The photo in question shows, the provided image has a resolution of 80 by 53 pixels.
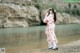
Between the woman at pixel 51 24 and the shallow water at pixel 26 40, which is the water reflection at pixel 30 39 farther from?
the woman at pixel 51 24

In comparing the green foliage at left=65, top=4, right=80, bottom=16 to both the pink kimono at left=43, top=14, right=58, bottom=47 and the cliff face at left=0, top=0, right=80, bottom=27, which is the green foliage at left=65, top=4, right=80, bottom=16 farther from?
the pink kimono at left=43, top=14, right=58, bottom=47

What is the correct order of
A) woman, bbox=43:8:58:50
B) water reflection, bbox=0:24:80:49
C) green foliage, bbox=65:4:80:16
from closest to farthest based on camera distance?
woman, bbox=43:8:58:50, water reflection, bbox=0:24:80:49, green foliage, bbox=65:4:80:16

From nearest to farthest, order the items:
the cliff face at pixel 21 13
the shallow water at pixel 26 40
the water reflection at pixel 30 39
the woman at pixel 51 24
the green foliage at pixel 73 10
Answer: the woman at pixel 51 24, the shallow water at pixel 26 40, the water reflection at pixel 30 39, the cliff face at pixel 21 13, the green foliage at pixel 73 10

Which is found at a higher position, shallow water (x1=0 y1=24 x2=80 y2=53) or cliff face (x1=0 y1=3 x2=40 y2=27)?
shallow water (x1=0 y1=24 x2=80 y2=53)

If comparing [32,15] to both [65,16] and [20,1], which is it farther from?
[65,16]

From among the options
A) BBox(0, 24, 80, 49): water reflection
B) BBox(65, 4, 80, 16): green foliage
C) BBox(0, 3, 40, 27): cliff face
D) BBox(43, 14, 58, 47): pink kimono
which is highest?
BBox(43, 14, 58, 47): pink kimono

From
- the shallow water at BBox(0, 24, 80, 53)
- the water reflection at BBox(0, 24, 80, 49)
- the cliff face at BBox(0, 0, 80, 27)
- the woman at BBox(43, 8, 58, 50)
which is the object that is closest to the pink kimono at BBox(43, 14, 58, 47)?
the woman at BBox(43, 8, 58, 50)

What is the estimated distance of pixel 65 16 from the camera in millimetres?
86188

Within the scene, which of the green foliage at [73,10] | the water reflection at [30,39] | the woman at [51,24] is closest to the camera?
the woman at [51,24]

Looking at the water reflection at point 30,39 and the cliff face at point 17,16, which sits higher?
the water reflection at point 30,39

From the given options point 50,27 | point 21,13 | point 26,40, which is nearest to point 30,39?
point 26,40

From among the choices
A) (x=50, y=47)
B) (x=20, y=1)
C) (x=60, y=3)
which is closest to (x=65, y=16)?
(x=60, y=3)

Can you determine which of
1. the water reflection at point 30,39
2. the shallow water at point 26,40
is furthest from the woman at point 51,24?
the water reflection at point 30,39

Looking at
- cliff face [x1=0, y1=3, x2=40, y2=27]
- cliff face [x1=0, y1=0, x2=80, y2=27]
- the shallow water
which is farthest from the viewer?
cliff face [x1=0, y1=0, x2=80, y2=27]
